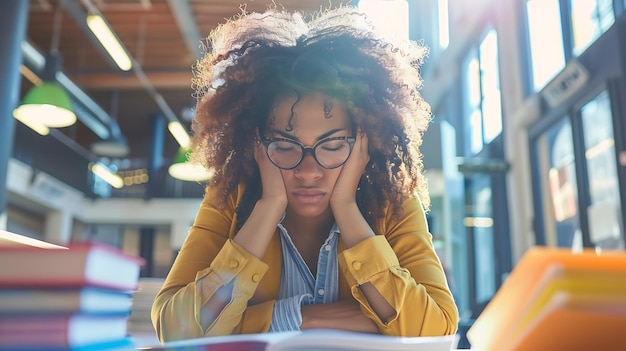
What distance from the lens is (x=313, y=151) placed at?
0.90 meters

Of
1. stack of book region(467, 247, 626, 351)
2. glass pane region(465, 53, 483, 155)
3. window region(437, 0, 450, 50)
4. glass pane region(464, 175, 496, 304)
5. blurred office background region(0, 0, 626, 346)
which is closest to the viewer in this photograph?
stack of book region(467, 247, 626, 351)

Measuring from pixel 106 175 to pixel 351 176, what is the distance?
36.7 ft

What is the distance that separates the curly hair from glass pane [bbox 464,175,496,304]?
19.1 ft

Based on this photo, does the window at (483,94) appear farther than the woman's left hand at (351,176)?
Yes

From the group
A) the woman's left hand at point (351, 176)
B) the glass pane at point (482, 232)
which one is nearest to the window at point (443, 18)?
the woman's left hand at point (351, 176)

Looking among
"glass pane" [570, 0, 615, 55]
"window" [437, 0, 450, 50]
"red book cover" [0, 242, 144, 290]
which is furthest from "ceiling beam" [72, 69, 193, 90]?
"red book cover" [0, 242, 144, 290]

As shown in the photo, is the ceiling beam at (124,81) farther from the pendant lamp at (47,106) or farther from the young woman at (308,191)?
the young woman at (308,191)

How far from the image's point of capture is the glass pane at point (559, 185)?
519 cm

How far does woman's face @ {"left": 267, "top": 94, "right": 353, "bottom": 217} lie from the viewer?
0.90m

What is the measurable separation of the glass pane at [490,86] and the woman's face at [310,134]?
6084 mm

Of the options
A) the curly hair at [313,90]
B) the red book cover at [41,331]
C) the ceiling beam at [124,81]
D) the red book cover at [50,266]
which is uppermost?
the ceiling beam at [124,81]

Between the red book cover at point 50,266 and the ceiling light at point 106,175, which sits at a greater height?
the ceiling light at point 106,175

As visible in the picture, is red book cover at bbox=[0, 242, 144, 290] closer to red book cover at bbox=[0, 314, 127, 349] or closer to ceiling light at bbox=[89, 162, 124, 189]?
red book cover at bbox=[0, 314, 127, 349]

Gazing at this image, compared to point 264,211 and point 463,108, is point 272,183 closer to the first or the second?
point 264,211
